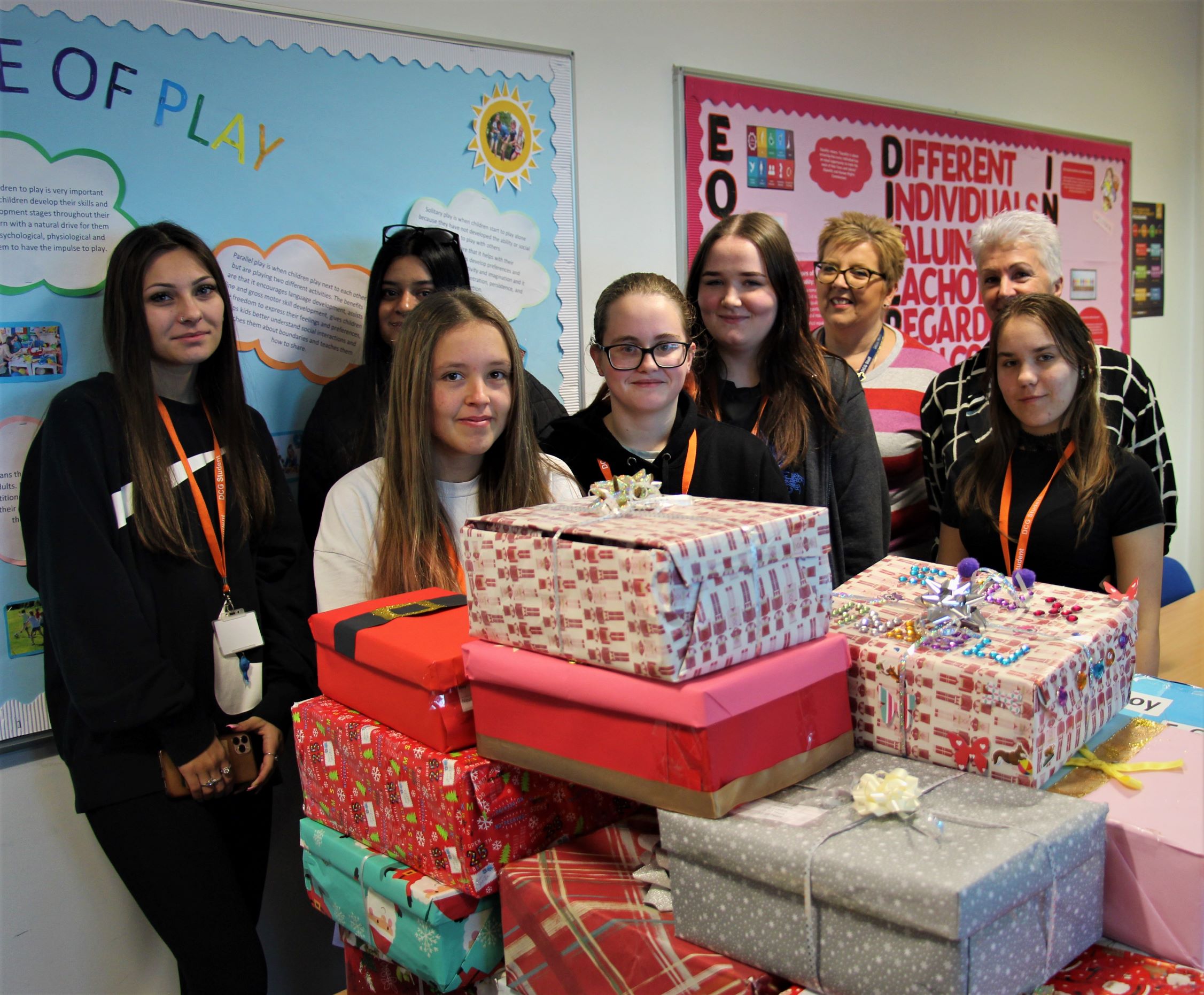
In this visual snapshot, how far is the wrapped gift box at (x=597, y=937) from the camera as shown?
3.26 ft

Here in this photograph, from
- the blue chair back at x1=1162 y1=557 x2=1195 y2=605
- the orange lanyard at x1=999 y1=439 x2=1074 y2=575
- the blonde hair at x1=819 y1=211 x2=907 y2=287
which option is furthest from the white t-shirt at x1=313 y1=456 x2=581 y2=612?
the blue chair back at x1=1162 y1=557 x2=1195 y2=605

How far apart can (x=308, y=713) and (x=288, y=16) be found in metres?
1.61

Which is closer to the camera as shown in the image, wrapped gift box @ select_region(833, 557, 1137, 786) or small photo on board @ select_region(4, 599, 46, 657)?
wrapped gift box @ select_region(833, 557, 1137, 786)

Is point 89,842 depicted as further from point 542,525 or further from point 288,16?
point 288,16

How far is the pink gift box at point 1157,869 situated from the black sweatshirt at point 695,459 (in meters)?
0.86

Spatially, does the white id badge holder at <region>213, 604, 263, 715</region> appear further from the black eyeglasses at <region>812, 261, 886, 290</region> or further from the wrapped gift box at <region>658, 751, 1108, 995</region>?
the black eyeglasses at <region>812, 261, 886, 290</region>

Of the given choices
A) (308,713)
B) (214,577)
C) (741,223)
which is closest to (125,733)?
(214,577)

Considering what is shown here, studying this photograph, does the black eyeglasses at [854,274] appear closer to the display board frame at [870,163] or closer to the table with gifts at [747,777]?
the display board frame at [870,163]

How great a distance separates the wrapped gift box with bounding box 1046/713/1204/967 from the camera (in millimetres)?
962

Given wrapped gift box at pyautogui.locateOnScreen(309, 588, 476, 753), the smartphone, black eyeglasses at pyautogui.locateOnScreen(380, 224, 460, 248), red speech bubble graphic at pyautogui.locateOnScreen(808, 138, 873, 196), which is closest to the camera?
wrapped gift box at pyautogui.locateOnScreen(309, 588, 476, 753)

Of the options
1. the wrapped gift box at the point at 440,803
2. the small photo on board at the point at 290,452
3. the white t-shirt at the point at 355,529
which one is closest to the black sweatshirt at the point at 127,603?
the small photo on board at the point at 290,452

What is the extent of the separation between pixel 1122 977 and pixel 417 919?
0.77 metres

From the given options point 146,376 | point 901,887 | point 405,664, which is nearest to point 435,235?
point 146,376

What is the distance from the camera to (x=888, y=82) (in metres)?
3.44
